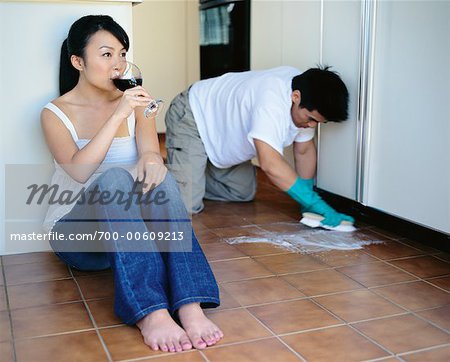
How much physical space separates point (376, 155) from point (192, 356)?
3.99ft

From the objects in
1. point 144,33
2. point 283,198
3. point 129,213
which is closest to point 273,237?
point 283,198

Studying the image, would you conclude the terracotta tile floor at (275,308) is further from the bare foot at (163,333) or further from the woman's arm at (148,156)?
the woman's arm at (148,156)

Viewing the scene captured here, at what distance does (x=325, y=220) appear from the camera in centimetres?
240

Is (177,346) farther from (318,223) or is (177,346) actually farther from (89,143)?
(318,223)

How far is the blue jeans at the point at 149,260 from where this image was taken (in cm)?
147

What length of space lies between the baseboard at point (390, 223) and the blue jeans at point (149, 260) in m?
0.96

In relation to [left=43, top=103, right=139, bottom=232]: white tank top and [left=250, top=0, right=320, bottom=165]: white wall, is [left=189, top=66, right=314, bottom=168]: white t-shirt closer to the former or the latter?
[left=250, top=0, right=320, bottom=165]: white wall

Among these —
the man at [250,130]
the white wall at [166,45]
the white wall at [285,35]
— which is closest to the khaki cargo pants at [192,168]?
the man at [250,130]

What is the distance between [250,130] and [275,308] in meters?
0.99

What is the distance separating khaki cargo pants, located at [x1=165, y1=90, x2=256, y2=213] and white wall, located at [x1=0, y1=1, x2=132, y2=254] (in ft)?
2.50

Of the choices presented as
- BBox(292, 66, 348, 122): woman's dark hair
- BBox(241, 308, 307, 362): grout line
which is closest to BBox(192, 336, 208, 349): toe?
BBox(241, 308, 307, 362): grout line

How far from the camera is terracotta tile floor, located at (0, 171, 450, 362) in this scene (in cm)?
140

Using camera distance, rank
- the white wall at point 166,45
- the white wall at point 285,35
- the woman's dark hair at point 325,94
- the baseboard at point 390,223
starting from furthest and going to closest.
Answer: the white wall at point 166,45 → the white wall at point 285,35 → the woman's dark hair at point 325,94 → the baseboard at point 390,223

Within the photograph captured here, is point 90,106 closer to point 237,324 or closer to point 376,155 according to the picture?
point 237,324
